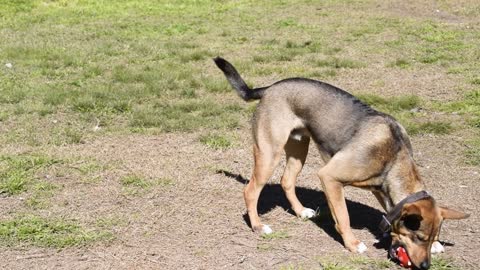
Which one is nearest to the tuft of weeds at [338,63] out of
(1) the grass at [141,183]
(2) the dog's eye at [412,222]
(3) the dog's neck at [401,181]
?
(1) the grass at [141,183]

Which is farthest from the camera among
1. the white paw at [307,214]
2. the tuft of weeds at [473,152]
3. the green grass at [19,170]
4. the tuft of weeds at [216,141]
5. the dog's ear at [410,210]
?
the tuft of weeds at [216,141]

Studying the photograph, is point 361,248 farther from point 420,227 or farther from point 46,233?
point 46,233

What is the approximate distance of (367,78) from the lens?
10477 millimetres

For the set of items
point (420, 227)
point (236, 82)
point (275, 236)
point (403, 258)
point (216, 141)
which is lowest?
point (216, 141)

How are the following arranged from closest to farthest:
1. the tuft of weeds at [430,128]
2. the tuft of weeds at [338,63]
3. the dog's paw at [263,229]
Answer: the dog's paw at [263,229], the tuft of weeds at [430,128], the tuft of weeds at [338,63]

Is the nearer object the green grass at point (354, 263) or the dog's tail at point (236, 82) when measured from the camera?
the green grass at point (354, 263)

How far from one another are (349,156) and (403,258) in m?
0.84

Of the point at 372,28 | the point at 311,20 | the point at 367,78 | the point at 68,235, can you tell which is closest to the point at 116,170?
the point at 68,235

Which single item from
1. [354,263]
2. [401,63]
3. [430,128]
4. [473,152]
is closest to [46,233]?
[354,263]

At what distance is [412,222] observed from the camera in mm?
4277

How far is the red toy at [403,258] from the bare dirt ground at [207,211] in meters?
0.32

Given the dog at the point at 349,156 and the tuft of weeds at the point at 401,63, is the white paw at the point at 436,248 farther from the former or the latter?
the tuft of weeds at the point at 401,63

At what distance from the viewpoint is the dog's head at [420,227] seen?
422 centimetres

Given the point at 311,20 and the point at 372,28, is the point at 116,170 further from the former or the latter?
the point at 311,20
